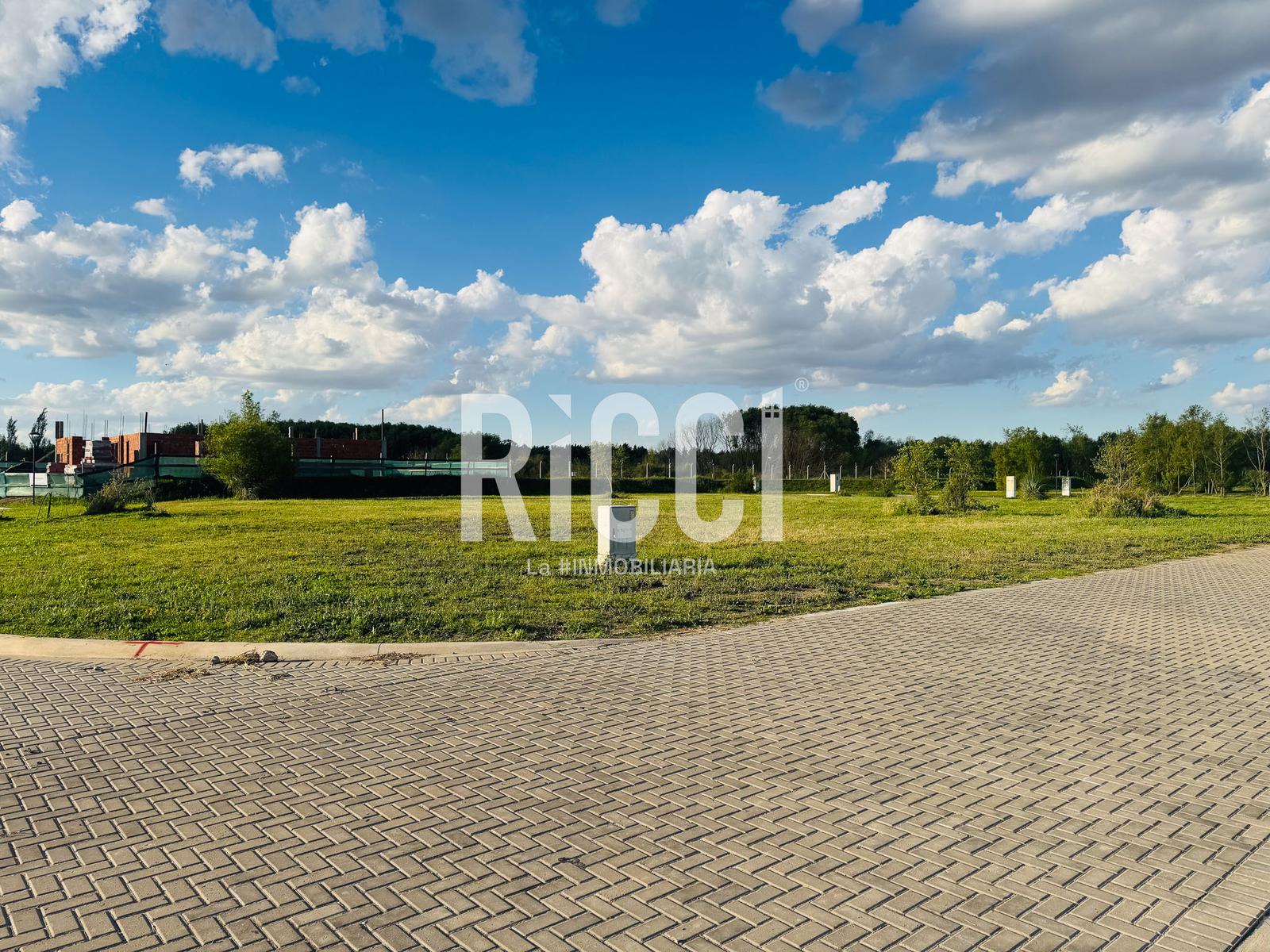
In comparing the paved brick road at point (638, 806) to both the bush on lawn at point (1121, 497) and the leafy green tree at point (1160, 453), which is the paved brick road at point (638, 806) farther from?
the leafy green tree at point (1160, 453)

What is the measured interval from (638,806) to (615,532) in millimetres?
9249

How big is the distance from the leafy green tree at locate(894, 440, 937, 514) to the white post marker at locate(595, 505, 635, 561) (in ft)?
60.4

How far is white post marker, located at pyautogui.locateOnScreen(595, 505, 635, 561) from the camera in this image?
43.7 feet

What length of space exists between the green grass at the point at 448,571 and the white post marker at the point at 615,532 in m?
0.82

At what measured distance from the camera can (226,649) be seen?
7961mm

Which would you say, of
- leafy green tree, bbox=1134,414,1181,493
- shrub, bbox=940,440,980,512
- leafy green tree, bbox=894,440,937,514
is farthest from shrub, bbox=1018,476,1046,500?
leafy green tree, bbox=894,440,937,514

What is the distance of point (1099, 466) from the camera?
30.2m

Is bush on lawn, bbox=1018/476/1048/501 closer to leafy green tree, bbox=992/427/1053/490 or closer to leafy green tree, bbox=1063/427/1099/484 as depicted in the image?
Result: leafy green tree, bbox=992/427/1053/490

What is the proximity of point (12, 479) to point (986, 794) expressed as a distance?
37882 millimetres

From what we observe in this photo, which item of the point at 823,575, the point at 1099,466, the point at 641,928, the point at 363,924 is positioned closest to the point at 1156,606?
the point at 823,575

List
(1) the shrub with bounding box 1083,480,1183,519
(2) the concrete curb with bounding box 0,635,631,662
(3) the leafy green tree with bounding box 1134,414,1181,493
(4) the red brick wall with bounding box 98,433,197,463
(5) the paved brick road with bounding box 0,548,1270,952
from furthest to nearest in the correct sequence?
(4) the red brick wall with bounding box 98,433,197,463, (3) the leafy green tree with bounding box 1134,414,1181,493, (1) the shrub with bounding box 1083,480,1183,519, (2) the concrete curb with bounding box 0,635,631,662, (5) the paved brick road with bounding box 0,548,1270,952

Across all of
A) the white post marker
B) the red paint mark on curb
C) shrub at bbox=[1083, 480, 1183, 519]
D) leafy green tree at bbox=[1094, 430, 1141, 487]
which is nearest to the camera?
the red paint mark on curb

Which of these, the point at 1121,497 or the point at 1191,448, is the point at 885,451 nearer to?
the point at 1191,448

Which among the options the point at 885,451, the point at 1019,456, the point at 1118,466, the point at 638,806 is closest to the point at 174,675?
the point at 638,806
